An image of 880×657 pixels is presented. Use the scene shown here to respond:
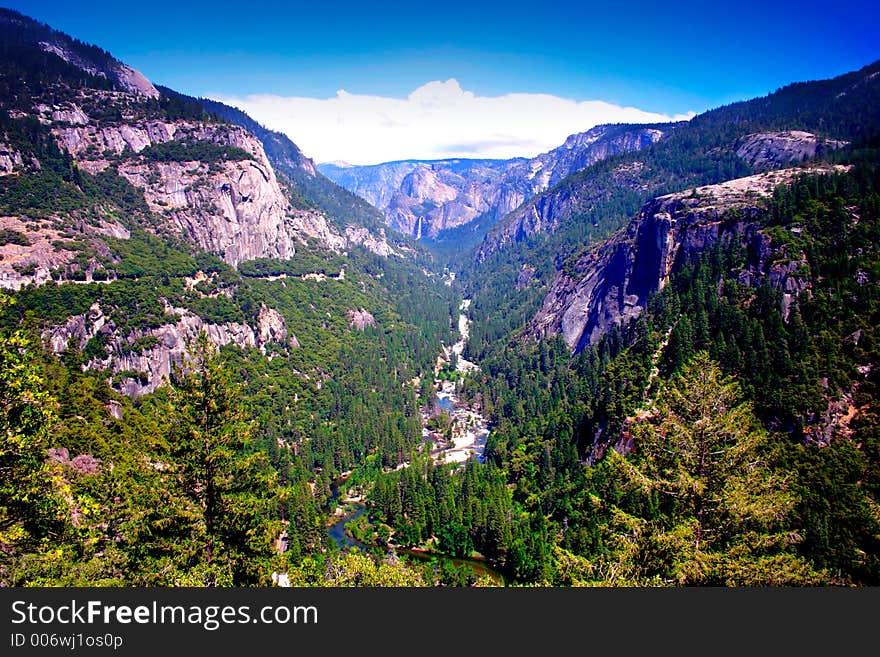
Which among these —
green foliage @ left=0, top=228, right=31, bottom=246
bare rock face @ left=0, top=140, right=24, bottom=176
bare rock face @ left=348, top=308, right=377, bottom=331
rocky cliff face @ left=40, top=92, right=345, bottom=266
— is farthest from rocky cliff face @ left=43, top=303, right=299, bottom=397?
bare rock face @ left=348, top=308, right=377, bottom=331

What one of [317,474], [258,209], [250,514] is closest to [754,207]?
[317,474]

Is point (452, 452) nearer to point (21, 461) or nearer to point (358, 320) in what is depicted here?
point (358, 320)

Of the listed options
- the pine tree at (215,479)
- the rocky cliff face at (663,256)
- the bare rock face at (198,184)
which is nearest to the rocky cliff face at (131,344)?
the bare rock face at (198,184)

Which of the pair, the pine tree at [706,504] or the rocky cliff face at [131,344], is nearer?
the pine tree at [706,504]

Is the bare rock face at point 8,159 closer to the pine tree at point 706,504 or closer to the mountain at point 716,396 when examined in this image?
the mountain at point 716,396

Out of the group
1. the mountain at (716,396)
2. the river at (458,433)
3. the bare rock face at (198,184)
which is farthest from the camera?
the bare rock face at (198,184)

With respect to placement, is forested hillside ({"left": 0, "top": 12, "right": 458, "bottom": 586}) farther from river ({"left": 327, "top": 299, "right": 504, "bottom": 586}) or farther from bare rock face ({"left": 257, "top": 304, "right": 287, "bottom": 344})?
river ({"left": 327, "top": 299, "right": 504, "bottom": 586})

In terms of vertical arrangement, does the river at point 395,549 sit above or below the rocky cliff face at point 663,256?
below

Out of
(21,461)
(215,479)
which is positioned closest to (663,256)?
(215,479)

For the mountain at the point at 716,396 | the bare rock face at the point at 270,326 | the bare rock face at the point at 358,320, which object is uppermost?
the mountain at the point at 716,396
